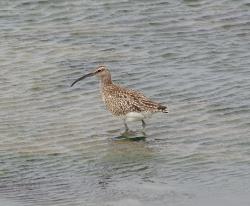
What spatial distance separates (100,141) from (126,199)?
9.83ft

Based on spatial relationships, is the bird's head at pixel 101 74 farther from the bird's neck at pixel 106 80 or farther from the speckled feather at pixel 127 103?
the speckled feather at pixel 127 103

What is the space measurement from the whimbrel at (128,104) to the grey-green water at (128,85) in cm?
26

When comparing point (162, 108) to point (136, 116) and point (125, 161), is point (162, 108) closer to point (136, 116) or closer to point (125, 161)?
point (136, 116)

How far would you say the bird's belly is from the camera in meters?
15.7

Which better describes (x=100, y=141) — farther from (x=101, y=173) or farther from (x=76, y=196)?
(x=76, y=196)

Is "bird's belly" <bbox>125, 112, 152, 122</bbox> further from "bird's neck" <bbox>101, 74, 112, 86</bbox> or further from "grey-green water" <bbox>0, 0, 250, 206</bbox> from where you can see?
"bird's neck" <bbox>101, 74, 112, 86</bbox>

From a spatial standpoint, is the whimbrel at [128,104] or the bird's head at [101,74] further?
the bird's head at [101,74]

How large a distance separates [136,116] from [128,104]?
0.99 ft

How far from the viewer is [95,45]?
2014 centimetres

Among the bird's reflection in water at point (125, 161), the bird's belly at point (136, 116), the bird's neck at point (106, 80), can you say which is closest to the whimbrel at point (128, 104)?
the bird's belly at point (136, 116)

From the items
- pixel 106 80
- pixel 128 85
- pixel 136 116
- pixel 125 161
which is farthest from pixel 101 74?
pixel 125 161

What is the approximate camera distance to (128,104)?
16.0 metres

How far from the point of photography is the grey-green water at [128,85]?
1277 centimetres

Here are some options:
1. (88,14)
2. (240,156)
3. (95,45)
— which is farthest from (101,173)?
(88,14)
